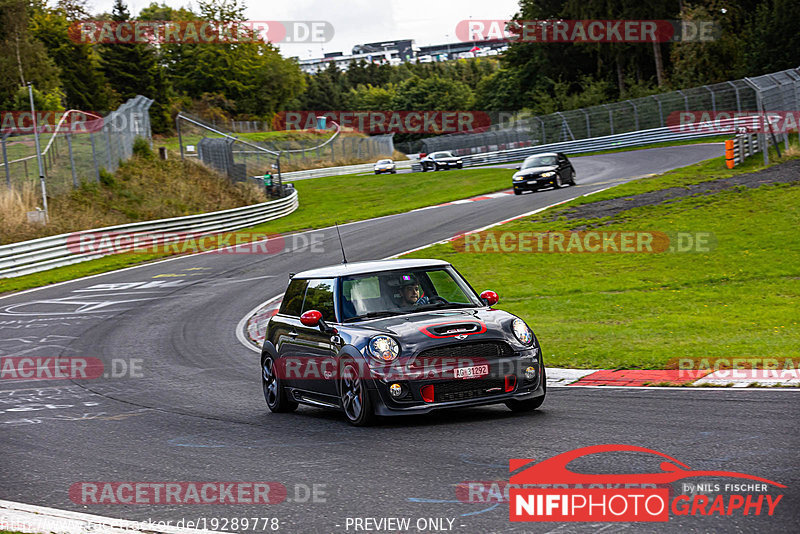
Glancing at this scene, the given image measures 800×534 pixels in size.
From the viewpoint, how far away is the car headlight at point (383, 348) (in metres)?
8.30

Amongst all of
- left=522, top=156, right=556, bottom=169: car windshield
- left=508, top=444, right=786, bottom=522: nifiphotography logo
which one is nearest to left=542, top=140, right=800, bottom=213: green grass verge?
left=522, top=156, right=556, bottom=169: car windshield

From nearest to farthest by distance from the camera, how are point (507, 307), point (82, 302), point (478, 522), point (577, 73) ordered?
point (478, 522), point (507, 307), point (82, 302), point (577, 73)

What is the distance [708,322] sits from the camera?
14.0 meters

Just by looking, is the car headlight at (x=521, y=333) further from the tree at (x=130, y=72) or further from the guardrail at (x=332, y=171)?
the tree at (x=130, y=72)

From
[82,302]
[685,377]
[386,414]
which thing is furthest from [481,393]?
[82,302]

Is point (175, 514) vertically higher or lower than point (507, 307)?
higher

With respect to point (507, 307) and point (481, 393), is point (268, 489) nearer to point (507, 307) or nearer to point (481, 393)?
point (481, 393)

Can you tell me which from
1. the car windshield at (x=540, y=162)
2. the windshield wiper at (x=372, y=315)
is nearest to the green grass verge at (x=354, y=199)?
the car windshield at (x=540, y=162)

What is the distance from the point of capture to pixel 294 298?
10.5 meters

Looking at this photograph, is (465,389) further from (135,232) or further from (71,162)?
(71,162)

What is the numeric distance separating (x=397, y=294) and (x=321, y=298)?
2.97ft

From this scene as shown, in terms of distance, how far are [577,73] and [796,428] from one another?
8309 cm

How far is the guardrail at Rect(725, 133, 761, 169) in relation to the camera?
109 feet

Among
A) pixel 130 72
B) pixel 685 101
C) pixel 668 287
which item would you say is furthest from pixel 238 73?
pixel 668 287
